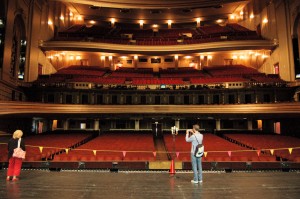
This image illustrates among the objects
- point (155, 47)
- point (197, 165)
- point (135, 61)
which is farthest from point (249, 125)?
point (197, 165)

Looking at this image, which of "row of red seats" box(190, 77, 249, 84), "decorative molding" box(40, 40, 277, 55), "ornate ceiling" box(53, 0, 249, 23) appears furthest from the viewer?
"ornate ceiling" box(53, 0, 249, 23)

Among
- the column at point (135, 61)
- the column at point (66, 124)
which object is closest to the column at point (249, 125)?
the column at point (135, 61)

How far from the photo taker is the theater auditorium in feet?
47.2

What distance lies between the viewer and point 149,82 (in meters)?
24.2

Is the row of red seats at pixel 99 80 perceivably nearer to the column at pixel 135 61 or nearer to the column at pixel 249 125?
the column at pixel 135 61

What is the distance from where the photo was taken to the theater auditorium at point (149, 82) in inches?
566

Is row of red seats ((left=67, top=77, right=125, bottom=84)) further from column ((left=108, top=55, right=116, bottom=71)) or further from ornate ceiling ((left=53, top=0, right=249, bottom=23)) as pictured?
ornate ceiling ((left=53, top=0, right=249, bottom=23))

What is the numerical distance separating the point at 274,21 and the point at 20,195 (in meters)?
26.6

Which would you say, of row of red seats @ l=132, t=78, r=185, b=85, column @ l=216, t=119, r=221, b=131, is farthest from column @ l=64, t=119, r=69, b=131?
column @ l=216, t=119, r=221, b=131

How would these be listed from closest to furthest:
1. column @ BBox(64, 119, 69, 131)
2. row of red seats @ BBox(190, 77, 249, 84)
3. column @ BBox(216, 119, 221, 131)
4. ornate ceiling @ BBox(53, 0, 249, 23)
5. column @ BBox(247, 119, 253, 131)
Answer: row of red seats @ BBox(190, 77, 249, 84)
column @ BBox(247, 119, 253, 131)
column @ BBox(216, 119, 221, 131)
column @ BBox(64, 119, 69, 131)
ornate ceiling @ BBox(53, 0, 249, 23)

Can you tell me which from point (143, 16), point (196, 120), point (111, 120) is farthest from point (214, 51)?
point (111, 120)

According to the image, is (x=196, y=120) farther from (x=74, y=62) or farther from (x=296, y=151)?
(x=74, y=62)

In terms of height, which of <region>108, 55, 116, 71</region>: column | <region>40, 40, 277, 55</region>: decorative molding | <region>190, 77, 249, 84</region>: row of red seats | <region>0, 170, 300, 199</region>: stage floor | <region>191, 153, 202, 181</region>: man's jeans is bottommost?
<region>0, 170, 300, 199</region>: stage floor

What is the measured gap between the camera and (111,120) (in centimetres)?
2441
